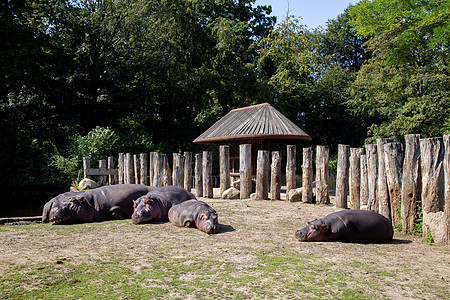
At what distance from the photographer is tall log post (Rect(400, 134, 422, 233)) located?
6625 millimetres

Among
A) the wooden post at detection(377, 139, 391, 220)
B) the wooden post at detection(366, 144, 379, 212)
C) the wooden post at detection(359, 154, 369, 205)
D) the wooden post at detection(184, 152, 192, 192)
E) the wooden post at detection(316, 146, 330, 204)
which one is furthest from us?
the wooden post at detection(184, 152, 192, 192)

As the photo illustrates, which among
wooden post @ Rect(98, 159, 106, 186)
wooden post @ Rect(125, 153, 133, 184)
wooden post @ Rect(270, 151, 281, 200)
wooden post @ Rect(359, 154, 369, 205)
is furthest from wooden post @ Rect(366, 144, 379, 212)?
wooden post @ Rect(98, 159, 106, 186)

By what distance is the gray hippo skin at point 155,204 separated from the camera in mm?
7449

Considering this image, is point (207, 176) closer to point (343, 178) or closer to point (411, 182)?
point (343, 178)

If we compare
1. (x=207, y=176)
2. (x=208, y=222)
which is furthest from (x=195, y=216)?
(x=207, y=176)

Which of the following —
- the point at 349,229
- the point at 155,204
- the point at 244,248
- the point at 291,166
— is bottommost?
the point at 244,248

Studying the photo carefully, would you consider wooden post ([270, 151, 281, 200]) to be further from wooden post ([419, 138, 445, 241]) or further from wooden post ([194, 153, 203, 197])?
wooden post ([419, 138, 445, 241])

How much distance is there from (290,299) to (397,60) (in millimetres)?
21994

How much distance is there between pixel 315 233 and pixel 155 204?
3082 mm

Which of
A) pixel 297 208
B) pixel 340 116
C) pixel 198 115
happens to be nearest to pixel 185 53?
pixel 198 115

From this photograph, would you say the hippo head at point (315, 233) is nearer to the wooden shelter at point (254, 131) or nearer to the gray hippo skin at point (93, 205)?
the gray hippo skin at point (93, 205)

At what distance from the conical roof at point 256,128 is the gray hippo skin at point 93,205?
19.6 feet

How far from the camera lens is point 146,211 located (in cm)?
746

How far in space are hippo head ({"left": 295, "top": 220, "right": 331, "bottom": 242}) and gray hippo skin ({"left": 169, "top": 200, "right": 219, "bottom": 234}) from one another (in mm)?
1382
